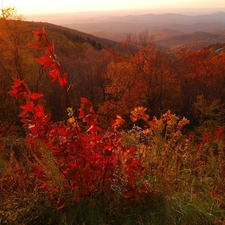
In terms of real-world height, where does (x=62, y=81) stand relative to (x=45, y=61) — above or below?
below

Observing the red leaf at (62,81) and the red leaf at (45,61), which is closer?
the red leaf at (45,61)

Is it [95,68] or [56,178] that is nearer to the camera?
[56,178]

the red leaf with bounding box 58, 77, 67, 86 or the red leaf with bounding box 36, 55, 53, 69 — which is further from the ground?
the red leaf with bounding box 36, 55, 53, 69

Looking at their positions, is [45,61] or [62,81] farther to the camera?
[62,81]

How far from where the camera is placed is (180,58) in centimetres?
4525

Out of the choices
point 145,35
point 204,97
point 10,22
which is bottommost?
point 204,97

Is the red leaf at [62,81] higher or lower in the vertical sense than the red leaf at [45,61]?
lower

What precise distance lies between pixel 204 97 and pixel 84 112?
28813 millimetres

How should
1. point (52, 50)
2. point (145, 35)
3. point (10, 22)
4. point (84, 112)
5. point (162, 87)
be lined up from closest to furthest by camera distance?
point (52, 50)
point (84, 112)
point (10, 22)
point (162, 87)
point (145, 35)

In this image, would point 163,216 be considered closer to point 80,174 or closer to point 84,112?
point 80,174

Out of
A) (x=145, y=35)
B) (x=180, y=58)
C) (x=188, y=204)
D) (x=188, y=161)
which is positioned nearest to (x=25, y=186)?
(x=188, y=204)

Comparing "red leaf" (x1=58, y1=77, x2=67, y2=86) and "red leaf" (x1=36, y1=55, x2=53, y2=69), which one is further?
"red leaf" (x1=58, y1=77, x2=67, y2=86)

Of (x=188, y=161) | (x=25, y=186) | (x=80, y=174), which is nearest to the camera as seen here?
(x=80, y=174)

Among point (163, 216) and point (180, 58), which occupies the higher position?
point (163, 216)
